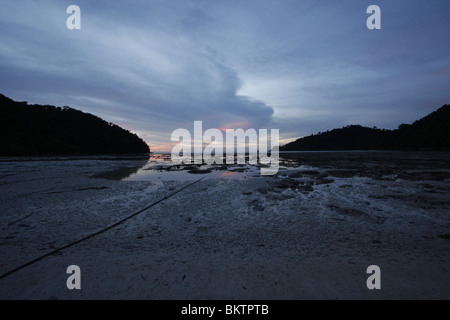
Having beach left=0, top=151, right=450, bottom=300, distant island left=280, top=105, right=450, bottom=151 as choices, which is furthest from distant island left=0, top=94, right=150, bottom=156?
distant island left=280, top=105, right=450, bottom=151

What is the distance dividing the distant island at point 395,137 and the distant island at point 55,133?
12708 cm

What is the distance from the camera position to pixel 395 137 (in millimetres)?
96875

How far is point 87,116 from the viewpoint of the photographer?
376 ft

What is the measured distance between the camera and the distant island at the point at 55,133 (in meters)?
59.8

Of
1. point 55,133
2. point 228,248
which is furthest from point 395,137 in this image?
point 55,133

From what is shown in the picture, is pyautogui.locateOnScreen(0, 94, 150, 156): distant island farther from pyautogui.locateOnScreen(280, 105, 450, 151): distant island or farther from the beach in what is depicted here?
pyautogui.locateOnScreen(280, 105, 450, 151): distant island

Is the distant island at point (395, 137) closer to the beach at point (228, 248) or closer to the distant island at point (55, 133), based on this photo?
the beach at point (228, 248)

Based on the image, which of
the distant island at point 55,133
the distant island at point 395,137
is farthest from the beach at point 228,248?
the distant island at point 395,137

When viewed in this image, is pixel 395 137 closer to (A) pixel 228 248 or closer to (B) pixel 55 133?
(A) pixel 228 248

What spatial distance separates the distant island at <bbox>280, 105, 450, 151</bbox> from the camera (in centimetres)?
6588

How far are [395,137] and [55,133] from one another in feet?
541

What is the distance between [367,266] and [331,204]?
399cm

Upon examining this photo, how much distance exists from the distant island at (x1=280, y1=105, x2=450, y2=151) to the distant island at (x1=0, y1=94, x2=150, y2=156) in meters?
127

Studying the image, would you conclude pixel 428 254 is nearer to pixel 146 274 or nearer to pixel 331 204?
pixel 331 204
